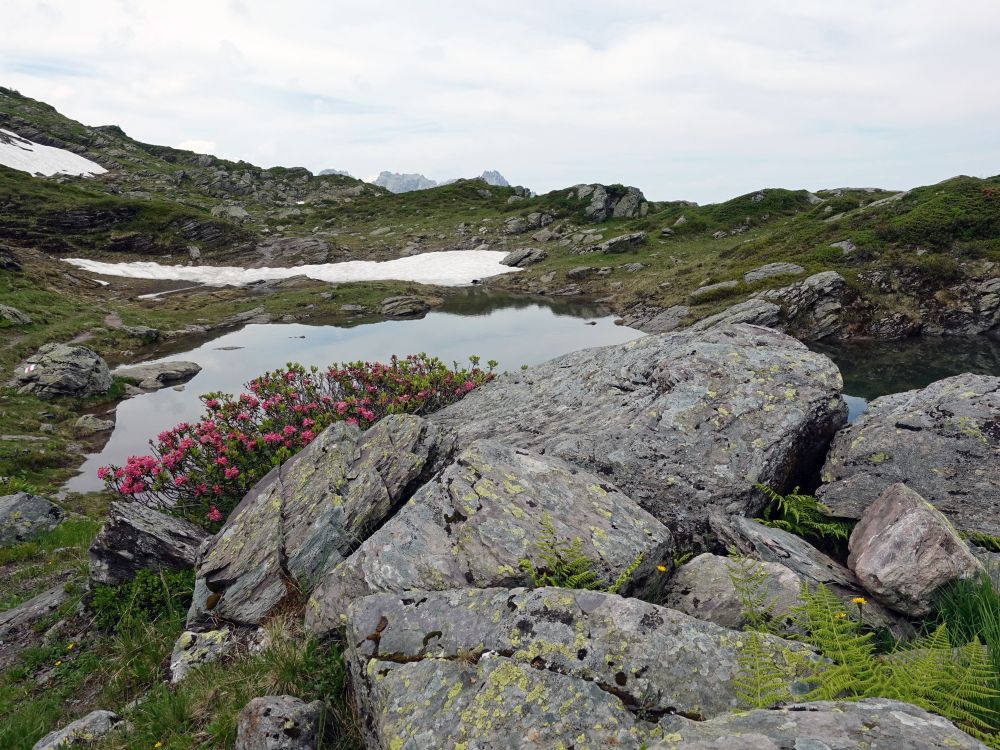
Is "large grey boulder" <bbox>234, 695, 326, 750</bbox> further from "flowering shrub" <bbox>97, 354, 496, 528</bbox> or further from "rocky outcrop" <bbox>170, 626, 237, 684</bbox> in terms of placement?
"flowering shrub" <bbox>97, 354, 496, 528</bbox>

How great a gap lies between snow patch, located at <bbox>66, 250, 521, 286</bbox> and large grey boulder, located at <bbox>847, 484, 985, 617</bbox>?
70188mm

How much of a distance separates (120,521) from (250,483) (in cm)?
319

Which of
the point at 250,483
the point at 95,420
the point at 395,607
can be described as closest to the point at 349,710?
the point at 395,607

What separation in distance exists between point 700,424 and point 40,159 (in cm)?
18091

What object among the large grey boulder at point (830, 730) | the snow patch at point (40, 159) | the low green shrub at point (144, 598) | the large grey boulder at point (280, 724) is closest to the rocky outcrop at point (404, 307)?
the low green shrub at point (144, 598)

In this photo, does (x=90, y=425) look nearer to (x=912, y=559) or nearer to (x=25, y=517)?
(x=25, y=517)

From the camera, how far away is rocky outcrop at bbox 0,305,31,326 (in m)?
38.1

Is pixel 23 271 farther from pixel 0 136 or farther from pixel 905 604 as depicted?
pixel 0 136

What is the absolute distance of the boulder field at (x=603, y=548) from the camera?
175 inches

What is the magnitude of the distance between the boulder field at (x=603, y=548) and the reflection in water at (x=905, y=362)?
16.4m

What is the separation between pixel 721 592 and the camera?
6164mm

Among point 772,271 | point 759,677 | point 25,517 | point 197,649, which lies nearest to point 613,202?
point 772,271

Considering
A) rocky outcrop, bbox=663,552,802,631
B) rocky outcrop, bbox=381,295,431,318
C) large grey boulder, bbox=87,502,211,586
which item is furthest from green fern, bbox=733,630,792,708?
rocky outcrop, bbox=381,295,431,318

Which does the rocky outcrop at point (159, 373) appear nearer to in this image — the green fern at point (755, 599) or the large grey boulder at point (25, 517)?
the large grey boulder at point (25, 517)
